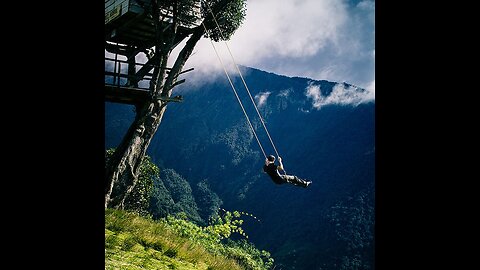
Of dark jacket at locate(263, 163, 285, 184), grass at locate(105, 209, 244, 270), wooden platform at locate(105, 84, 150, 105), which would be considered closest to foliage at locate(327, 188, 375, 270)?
wooden platform at locate(105, 84, 150, 105)

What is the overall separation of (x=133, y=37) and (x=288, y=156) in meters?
111

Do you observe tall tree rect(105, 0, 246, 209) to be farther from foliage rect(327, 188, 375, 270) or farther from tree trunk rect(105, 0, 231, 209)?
foliage rect(327, 188, 375, 270)

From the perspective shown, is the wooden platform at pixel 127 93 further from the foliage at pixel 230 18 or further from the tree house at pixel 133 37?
the foliage at pixel 230 18

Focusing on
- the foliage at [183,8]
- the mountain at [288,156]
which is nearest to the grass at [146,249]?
the foliage at [183,8]

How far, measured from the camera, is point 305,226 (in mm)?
94000

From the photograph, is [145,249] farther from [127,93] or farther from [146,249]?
[127,93]

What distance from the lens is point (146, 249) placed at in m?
7.75

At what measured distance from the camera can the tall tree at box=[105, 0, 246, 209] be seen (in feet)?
38.1

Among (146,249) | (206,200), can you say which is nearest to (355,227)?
(206,200)

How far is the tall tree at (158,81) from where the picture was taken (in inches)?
457

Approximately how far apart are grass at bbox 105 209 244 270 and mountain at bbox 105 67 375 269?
69690mm
